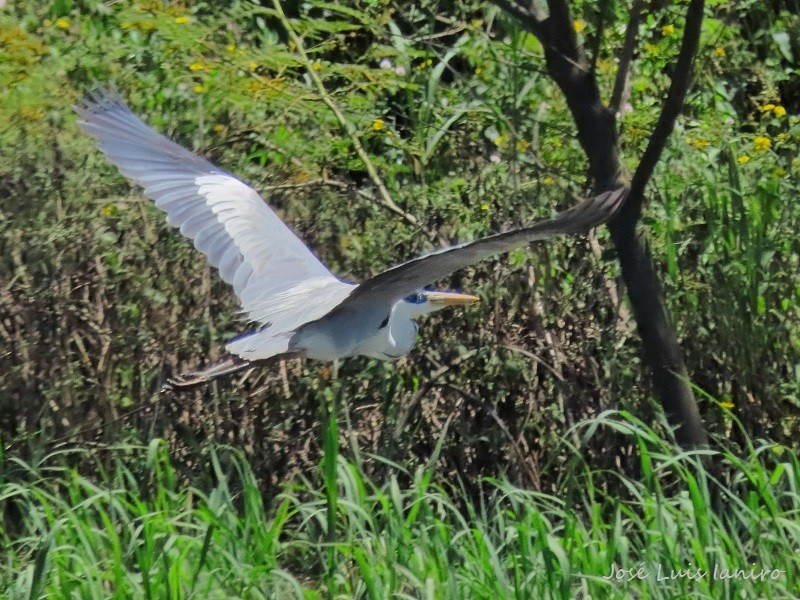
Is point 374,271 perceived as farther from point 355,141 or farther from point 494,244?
point 494,244

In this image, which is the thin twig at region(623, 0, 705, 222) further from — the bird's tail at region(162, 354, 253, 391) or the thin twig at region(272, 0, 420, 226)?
the bird's tail at region(162, 354, 253, 391)

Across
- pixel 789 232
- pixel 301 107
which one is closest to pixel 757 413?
pixel 789 232

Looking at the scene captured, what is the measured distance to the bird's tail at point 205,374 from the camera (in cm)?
453

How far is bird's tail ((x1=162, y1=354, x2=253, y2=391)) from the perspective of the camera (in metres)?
4.53

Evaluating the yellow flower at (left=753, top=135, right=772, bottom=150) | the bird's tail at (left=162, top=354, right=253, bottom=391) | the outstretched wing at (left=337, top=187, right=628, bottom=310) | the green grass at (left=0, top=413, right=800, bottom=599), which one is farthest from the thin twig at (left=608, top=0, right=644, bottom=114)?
the bird's tail at (left=162, top=354, right=253, bottom=391)

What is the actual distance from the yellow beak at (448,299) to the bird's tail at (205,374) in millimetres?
692

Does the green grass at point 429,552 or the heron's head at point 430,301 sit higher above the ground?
the heron's head at point 430,301

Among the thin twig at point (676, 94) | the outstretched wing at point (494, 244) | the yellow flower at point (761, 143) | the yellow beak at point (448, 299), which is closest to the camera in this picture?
the outstretched wing at point (494, 244)

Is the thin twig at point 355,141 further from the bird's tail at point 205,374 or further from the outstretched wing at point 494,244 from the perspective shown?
the outstretched wing at point 494,244

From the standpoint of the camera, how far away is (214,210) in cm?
486

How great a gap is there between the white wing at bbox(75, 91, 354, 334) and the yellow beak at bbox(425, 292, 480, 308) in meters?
0.36

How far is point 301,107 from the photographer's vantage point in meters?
5.21

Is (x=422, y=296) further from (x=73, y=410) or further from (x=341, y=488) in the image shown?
(x=73, y=410)

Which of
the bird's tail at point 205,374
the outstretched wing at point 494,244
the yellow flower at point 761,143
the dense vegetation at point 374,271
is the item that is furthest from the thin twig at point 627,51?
the bird's tail at point 205,374
